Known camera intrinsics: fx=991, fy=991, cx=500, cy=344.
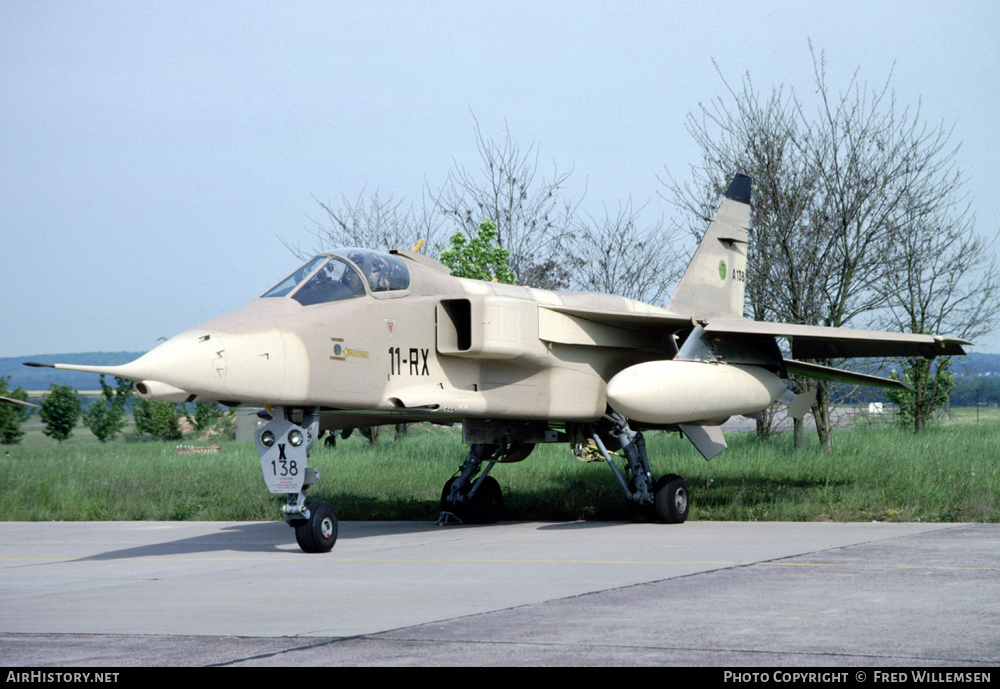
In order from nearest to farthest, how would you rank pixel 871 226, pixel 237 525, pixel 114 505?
pixel 237 525 → pixel 114 505 → pixel 871 226

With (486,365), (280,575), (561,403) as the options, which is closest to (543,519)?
(561,403)

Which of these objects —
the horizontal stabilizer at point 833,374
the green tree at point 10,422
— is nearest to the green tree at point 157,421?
the green tree at point 10,422

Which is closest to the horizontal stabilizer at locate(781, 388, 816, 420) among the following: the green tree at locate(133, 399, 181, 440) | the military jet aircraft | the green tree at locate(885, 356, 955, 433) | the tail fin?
the military jet aircraft

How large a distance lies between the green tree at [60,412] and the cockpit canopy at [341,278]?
50.7 meters

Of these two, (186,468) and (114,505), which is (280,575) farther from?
(186,468)

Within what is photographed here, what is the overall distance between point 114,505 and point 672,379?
30.6 feet

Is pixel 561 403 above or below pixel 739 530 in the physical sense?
above

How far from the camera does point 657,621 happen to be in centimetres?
582

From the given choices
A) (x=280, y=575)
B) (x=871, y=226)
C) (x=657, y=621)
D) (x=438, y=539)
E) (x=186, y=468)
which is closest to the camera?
(x=657, y=621)

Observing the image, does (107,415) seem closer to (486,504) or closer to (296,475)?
(486,504)

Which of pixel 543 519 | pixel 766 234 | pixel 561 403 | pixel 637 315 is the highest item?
pixel 766 234

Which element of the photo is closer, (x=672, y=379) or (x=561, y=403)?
(x=672, y=379)

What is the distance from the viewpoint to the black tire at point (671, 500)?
13.0 metres

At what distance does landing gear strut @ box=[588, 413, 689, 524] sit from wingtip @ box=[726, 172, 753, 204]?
15.7ft
